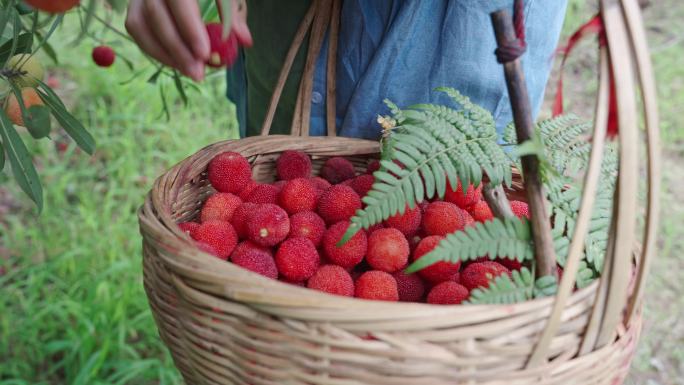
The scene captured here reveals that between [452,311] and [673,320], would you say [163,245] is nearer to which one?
[452,311]

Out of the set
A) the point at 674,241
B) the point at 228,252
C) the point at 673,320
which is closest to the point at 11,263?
the point at 228,252

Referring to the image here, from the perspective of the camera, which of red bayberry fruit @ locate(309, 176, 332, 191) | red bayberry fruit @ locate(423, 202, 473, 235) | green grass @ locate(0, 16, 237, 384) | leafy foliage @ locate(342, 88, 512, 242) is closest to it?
leafy foliage @ locate(342, 88, 512, 242)

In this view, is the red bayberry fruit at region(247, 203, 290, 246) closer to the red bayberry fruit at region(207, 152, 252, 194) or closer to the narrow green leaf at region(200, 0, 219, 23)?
the red bayberry fruit at region(207, 152, 252, 194)

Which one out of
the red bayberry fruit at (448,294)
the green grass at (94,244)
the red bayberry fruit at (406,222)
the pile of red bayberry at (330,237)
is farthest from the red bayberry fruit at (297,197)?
the green grass at (94,244)

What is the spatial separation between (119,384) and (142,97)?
1280mm

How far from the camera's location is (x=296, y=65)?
3.71 feet

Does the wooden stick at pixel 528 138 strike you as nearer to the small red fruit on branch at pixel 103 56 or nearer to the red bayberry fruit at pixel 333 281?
the red bayberry fruit at pixel 333 281

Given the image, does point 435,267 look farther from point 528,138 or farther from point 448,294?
point 528,138

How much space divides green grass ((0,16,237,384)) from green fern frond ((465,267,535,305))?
0.76 meters

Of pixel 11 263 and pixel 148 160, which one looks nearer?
pixel 11 263

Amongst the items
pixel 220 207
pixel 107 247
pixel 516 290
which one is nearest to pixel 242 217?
pixel 220 207

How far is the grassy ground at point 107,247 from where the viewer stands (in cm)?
147

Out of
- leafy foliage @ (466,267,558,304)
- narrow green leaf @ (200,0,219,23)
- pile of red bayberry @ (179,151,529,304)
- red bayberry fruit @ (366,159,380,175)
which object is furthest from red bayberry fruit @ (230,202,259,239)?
narrow green leaf @ (200,0,219,23)

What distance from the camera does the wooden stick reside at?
57 centimetres
